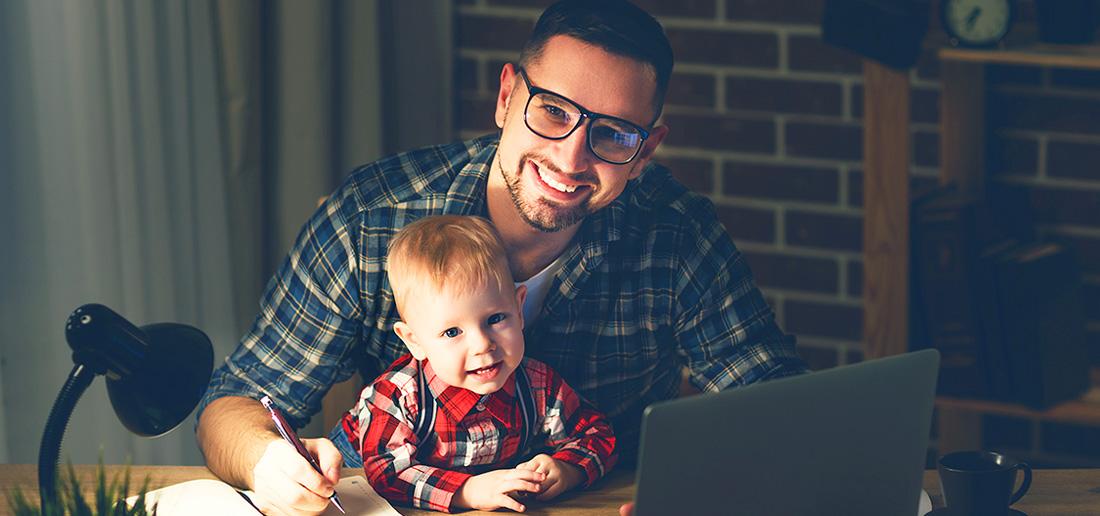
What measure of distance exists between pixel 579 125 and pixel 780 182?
117 centimetres

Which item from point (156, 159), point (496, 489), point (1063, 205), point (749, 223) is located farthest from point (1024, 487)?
point (156, 159)

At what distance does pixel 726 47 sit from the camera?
2777mm

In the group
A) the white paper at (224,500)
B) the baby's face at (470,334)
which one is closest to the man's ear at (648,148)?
the baby's face at (470,334)

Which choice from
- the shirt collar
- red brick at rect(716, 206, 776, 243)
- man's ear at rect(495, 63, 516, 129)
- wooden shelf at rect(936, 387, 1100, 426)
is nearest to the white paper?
the shirt collar

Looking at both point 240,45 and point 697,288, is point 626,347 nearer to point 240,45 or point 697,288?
point 697,288

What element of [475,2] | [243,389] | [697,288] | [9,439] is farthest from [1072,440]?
[9,439]

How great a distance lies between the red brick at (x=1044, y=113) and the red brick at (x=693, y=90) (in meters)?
0.53

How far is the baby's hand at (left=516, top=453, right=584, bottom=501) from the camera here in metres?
1.55

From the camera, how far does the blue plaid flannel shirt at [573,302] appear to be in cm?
180

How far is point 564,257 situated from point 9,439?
97cm

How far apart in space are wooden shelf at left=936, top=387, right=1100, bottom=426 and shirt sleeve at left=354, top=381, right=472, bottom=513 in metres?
1.27

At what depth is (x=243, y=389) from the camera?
1.77 m

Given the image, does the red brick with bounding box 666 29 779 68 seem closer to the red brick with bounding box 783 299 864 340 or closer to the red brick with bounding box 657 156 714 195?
the red brick with bounding box 657 156 714 195

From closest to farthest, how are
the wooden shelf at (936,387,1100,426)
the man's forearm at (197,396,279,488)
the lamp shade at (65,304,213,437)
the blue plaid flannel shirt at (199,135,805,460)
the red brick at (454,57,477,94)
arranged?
the lamp shade at (65,304,213,437), the man's forearm at (197,396,279,488), the blue plaid flannel shirt at (199,135,805,460), the wooden shelf at (936,387,1100,426), the red brick at (454,57,477,94)
